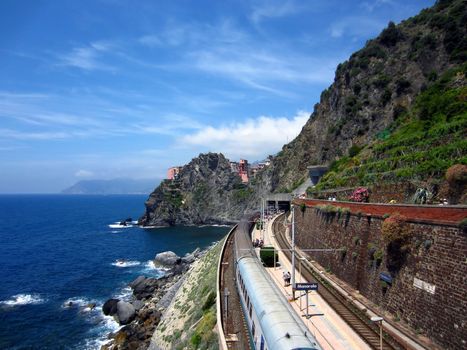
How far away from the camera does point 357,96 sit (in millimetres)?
74000

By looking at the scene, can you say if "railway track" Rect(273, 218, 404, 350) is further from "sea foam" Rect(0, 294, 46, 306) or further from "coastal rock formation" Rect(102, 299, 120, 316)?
"sea foam" Rect(0, 294, 46, 306)

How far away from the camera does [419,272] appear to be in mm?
17734

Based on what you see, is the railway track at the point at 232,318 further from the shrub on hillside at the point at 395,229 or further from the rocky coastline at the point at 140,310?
the rocky coastline at the point at 140,310

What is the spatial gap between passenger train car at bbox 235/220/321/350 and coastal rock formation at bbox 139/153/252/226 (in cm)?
11004

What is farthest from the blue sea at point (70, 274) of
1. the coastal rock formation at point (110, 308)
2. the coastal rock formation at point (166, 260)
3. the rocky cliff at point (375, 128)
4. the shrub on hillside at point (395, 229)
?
the shrub on hillside at point (395, 229)

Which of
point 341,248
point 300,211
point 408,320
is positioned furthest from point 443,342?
point 300,211

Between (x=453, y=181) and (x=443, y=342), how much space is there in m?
8.67

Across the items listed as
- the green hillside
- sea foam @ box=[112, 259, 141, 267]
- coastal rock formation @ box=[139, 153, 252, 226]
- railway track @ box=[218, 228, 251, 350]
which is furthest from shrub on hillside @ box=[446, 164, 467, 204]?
coastal rock formation @ box=[139, 153, 252, 226]

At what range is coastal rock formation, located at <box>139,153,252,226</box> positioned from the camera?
133125mm

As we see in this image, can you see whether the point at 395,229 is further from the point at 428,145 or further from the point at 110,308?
the point at 110,308

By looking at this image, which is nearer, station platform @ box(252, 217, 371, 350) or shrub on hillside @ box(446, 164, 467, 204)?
station platform @ box(252, 217, 371, 350)

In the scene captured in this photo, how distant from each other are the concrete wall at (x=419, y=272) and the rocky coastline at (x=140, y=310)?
20214 mm

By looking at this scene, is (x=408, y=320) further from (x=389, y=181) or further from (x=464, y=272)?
(x=389, y=181)

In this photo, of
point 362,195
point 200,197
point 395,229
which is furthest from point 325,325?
point 200,197
